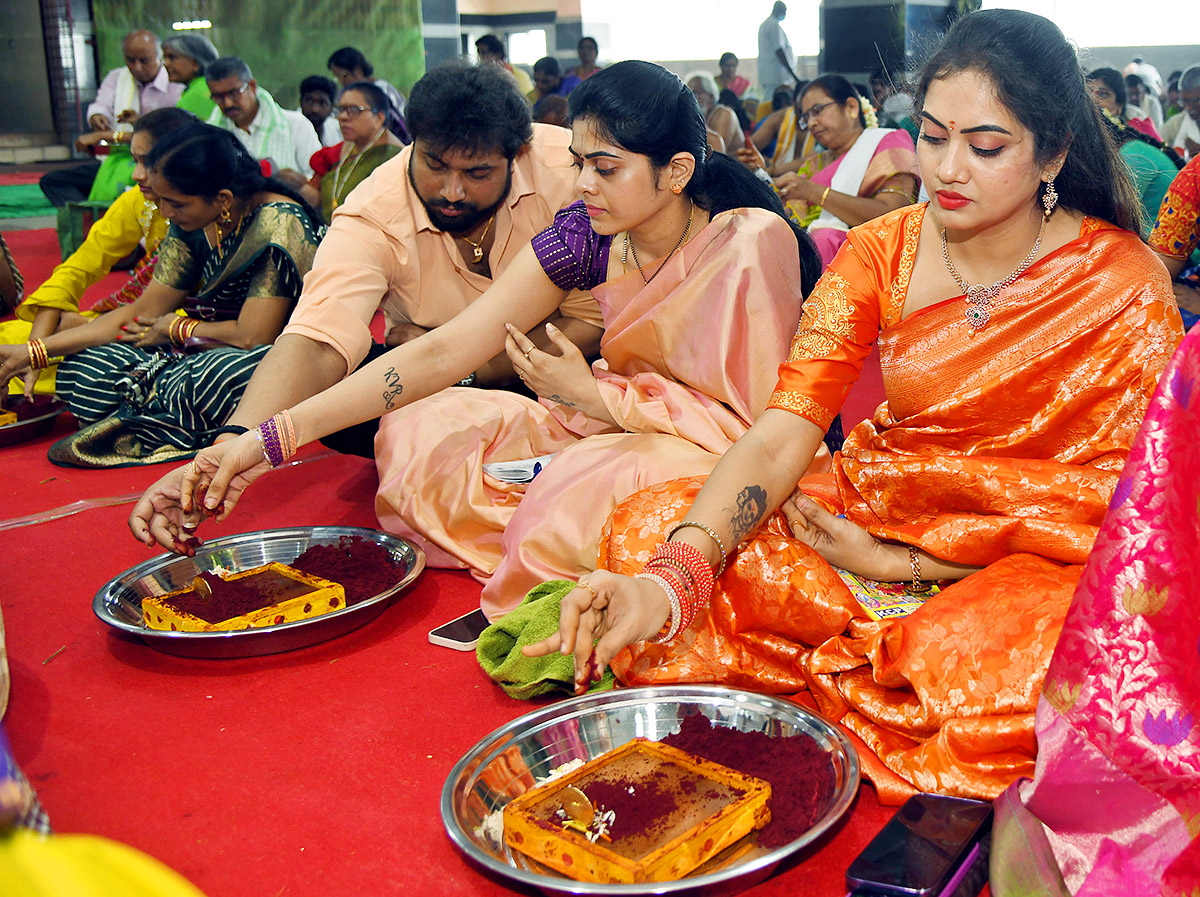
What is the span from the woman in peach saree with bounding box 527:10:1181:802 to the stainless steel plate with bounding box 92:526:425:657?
0.60 meters

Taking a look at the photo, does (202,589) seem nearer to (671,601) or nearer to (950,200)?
(671,601)

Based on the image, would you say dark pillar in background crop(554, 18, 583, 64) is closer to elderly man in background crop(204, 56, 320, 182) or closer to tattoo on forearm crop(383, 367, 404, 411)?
elderly man in background crop(204, 56, 320, 182)

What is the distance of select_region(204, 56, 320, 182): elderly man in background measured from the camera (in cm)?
664

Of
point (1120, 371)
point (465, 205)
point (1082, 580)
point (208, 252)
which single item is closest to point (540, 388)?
point (465, 205)

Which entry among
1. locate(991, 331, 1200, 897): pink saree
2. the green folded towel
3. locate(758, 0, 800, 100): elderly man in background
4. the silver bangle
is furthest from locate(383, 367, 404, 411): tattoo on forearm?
locate(758, 0, 800, 100): elderly man in background

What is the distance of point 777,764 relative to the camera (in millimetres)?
1569

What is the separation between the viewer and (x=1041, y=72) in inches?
65.0

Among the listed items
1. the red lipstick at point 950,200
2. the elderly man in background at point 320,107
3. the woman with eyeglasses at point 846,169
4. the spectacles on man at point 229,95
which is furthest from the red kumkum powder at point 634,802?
the elderly man in background at point 320,107

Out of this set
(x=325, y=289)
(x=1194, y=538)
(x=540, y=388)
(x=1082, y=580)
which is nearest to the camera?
(x=1194, y=538)

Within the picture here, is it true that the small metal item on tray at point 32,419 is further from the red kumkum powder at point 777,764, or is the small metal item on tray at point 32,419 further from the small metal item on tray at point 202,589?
the red kumkum powder at point 777,764

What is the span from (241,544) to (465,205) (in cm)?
101

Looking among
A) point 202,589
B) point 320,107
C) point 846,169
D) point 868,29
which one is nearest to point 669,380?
point 202,589

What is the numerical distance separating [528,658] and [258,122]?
19.2 ft

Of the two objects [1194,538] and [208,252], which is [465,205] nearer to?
[208,252]
